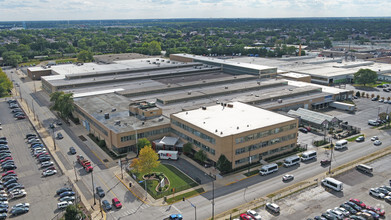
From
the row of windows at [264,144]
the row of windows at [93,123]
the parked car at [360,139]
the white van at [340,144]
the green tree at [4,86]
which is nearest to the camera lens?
the row of windows at [264,144]

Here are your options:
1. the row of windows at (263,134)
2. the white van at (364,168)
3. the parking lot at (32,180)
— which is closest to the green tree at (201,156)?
the row of windows at (263,134)

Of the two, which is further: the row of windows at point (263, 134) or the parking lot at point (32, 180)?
the row of windows at point (263, 134)

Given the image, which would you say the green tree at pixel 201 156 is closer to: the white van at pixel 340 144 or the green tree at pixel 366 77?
the white van at pixel 340 144

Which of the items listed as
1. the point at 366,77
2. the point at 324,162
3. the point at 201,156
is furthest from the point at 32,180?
the point at 366,77

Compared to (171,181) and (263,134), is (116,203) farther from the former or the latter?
(263,134)

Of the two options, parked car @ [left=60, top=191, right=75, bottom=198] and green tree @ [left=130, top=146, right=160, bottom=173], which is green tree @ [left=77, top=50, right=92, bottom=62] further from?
parked car @ [left=60, top=191, right=75, bottom=198]
